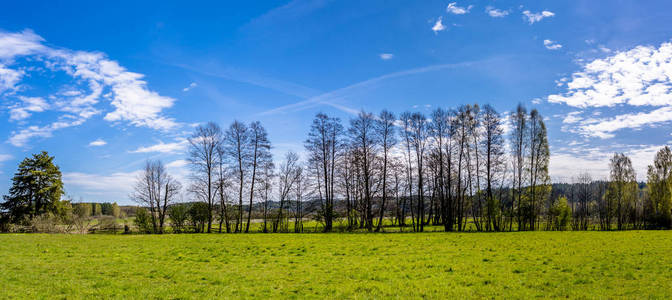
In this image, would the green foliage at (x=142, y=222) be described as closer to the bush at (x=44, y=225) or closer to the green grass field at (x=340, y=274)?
the bush at (x=44, y=225)

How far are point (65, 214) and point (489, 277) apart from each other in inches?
2083

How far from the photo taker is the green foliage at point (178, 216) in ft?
148

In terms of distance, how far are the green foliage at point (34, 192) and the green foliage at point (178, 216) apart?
1458cm

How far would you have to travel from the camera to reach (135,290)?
1068cm

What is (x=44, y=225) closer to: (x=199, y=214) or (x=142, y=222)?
(x=142, y=222)

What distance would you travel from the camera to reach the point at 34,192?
45125 mm

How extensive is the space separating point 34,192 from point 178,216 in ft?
62.1

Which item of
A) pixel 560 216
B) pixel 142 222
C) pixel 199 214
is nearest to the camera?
pixel 142 222

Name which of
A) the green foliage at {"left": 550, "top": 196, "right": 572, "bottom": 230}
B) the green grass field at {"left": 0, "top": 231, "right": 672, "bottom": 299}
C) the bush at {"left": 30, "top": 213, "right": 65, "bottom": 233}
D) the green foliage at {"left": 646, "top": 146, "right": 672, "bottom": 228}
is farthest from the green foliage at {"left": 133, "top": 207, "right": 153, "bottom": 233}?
the green foliage at {"left": 646, "top": 146, "right": 672, "bottom": 228}

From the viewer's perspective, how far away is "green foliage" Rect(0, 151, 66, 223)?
44.2 metres

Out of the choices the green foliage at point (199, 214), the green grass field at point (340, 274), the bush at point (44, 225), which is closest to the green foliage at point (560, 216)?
the green grass field at point (340, 274)

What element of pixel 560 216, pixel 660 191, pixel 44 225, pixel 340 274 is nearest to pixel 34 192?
pixel 44 225

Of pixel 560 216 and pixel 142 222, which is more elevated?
pixel 142 222

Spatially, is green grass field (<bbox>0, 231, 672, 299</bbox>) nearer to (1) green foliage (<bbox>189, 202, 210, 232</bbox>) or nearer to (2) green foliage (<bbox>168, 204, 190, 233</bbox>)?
(1) green foliage (<bbox>189, 202, 210, 232</bbox>)
